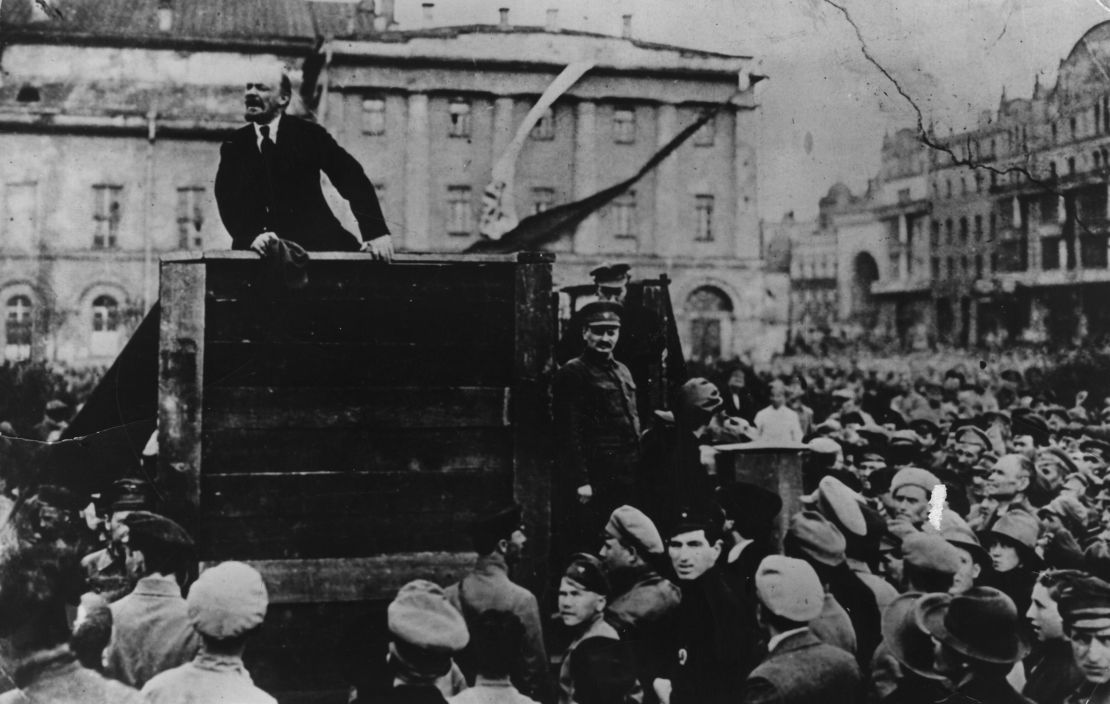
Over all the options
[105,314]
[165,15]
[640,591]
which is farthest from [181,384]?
[165,15]

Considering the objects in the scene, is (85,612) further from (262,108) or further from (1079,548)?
(1079,548)

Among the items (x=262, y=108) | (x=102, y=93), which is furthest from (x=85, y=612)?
(x=102, y=93)

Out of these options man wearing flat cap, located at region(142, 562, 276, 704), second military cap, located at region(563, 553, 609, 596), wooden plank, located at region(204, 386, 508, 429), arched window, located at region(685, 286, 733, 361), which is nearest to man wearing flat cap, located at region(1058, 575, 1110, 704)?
second military cap, located at region(563, 553, 609, 596)

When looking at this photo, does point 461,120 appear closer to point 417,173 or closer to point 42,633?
point 417,173

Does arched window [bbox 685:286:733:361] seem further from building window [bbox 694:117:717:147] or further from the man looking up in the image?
building window [bbox 694:117:717:147]

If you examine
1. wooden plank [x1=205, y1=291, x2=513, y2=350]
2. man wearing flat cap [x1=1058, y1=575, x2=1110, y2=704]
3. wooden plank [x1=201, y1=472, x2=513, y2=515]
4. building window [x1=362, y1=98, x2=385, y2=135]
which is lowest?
man wearing flat cap [x1=1058, y1=575, x2=1110, y2=704]

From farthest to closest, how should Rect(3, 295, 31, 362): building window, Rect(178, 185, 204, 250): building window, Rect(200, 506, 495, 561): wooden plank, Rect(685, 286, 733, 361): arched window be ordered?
Rect(178, 185, 204, 250): building window → Rect(685, 286, 733, 361): arched window → Rect(3, 295, 31, 362): building window → Rect(200, 506, 495, 561): wooden plank

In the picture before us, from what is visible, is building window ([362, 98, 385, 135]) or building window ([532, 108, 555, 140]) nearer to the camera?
building window ([532, 108, 555, 140])
